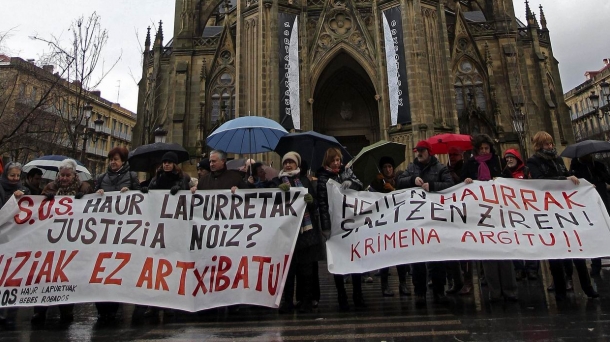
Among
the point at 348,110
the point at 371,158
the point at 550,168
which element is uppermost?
the point at 348,110

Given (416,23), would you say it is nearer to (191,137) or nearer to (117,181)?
(191,137)

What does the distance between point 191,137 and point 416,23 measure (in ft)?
41.7

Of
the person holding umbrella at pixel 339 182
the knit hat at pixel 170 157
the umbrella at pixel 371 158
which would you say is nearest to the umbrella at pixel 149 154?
the knit hat at pixel 170 157

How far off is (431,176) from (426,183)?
261mm

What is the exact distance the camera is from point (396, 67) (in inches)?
702

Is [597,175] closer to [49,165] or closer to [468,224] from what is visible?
[468,224]

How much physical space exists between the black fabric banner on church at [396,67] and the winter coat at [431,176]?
39.8ft

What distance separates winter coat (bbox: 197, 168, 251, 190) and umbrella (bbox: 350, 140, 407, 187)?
233cm

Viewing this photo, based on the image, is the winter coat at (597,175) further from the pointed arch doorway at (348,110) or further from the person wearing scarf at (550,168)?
the pointed arch doorway at (348,110)

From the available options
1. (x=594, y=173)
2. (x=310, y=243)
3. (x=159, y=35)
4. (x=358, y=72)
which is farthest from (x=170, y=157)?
(x=159, y=35)

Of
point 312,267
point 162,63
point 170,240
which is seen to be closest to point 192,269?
point 170,240

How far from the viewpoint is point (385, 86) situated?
1838 centimetres

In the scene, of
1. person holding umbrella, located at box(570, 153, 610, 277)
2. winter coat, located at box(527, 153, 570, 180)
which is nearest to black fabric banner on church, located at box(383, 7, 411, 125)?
person holding umbrella, located at box(570, 153, 610, 277)

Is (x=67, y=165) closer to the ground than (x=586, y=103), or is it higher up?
closer to the ground
